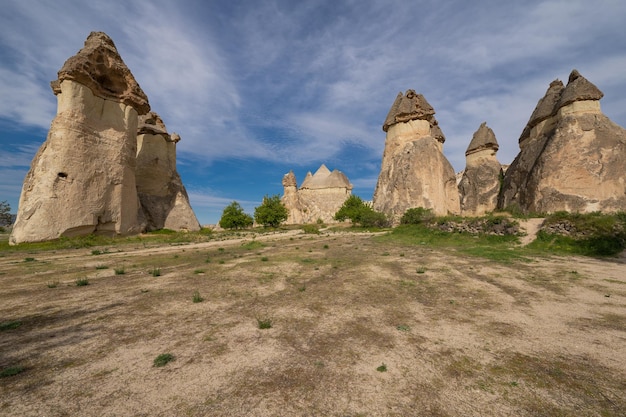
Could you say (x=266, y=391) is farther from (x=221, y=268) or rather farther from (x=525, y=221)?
(x=525, y=221)

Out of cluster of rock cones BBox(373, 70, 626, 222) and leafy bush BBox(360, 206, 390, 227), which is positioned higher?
cluster of rock cones BBox(373, 70, 626, 222)

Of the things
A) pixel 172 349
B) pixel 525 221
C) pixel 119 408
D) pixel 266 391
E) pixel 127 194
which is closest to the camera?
pixel 119 408

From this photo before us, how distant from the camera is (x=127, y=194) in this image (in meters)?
29.9

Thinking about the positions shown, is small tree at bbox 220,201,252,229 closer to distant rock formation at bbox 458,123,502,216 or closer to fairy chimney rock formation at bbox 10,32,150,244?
fairy chimney rock formation at bbox 10,32,150,244

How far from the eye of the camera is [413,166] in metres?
39.4

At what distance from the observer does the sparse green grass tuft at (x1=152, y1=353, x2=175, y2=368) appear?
4030 millimetres

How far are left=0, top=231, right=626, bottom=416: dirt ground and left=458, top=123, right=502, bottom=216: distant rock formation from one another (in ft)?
126

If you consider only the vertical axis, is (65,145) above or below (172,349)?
above

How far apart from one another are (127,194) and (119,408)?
33005 mm

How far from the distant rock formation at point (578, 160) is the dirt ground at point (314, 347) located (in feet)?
→ 84.7

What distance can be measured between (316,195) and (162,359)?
7904 centimetres

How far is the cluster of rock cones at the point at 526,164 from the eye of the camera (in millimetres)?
27688

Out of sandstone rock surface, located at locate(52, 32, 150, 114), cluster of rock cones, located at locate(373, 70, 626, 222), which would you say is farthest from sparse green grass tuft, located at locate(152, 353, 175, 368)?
cluster of rock cones, located at locate(373, 70, 626, 222)

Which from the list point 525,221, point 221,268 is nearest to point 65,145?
point 221,268
